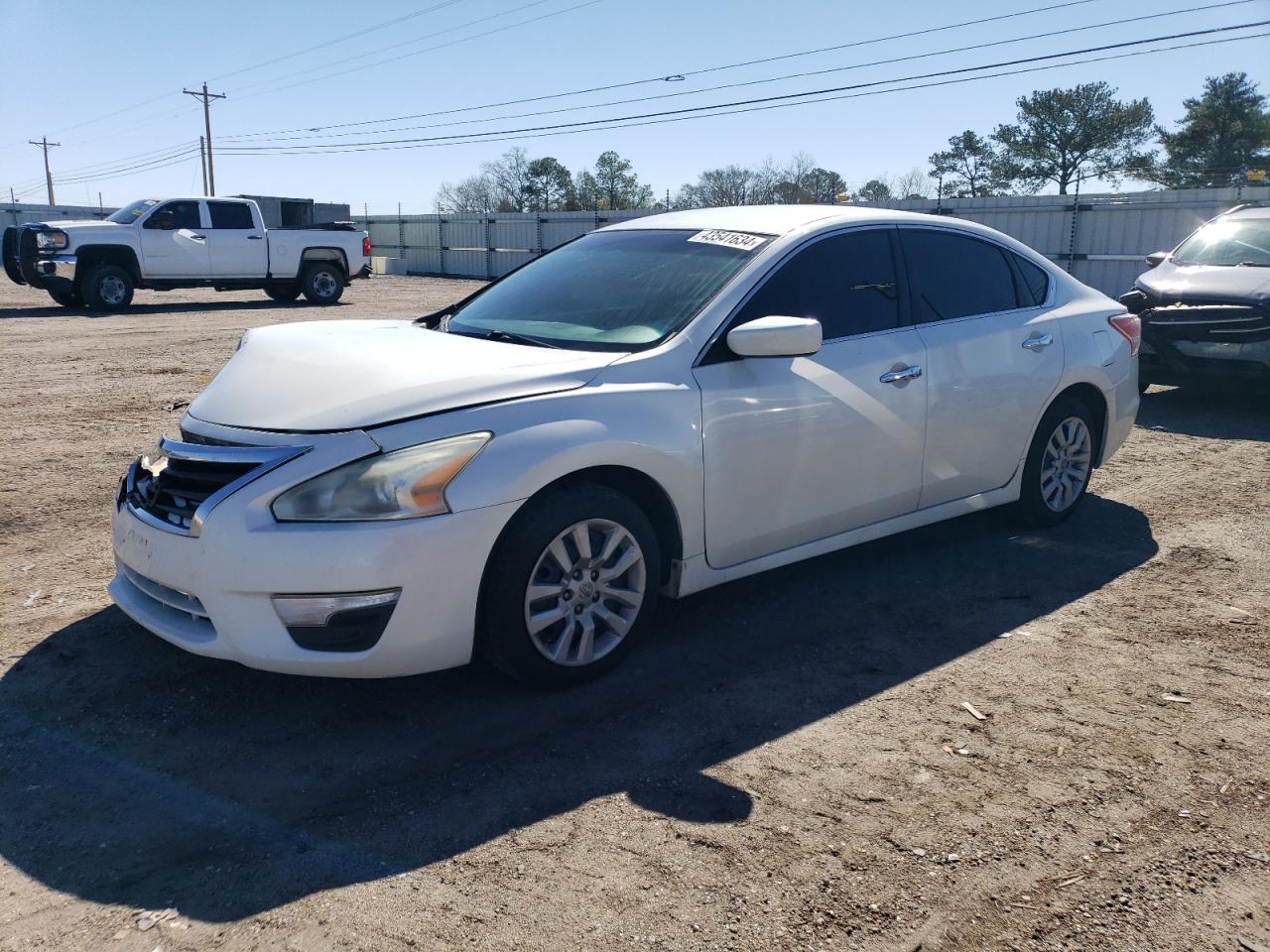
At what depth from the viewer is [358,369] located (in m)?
3.91


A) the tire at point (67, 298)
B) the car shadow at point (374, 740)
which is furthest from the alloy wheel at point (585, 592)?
the tire at point (67, 298)

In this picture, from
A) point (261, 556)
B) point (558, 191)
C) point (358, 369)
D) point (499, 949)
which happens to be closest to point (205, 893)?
point (499, 949)

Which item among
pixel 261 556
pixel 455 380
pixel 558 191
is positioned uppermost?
pixel 558 191

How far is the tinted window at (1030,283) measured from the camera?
5.61m

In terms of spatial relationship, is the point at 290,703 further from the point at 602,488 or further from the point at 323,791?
the point at 602,488

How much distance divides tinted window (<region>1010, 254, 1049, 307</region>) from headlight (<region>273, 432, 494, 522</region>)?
11.5 feet

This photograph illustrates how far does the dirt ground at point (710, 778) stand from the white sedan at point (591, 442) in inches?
12.5

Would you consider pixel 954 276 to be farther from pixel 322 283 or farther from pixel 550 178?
pixel 550 178

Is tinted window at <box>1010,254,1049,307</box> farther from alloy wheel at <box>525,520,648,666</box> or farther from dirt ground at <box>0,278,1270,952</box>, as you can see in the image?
alloy wheel at <box>525,520,648,666</box>

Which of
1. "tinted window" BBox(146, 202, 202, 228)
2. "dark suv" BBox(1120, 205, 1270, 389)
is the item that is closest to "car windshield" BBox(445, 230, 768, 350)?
"dark suv" BBox(1120, 205, 1270, 389)

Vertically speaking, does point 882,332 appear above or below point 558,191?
below

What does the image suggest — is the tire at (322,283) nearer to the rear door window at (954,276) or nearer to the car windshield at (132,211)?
the car windshield at (132,211)

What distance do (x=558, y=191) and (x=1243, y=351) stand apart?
233 ft

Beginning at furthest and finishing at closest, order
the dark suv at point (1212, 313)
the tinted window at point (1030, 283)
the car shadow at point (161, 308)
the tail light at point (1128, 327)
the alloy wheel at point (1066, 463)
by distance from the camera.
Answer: the car shadow at point (161, 308), the dark suv at point (1212, 313), the tail light at point (1128, 327), the alloy wheel at point (1066, 463), the tinted window at point (1030, 283)
